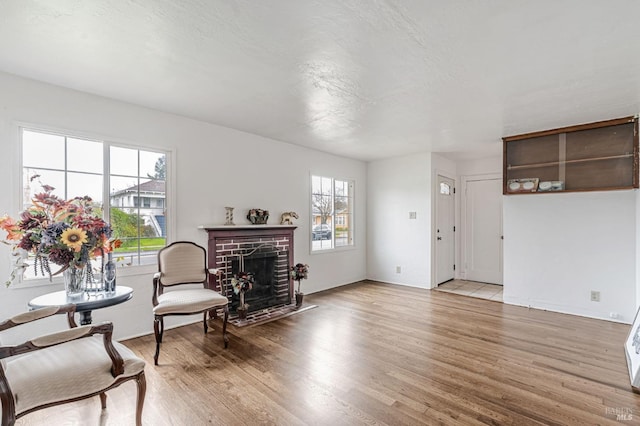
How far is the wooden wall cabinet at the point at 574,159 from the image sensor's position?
3688 mm

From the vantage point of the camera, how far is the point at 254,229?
4.27 m

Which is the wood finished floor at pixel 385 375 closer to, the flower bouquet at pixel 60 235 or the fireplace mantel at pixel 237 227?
the flower bouquet at pixel 60 235

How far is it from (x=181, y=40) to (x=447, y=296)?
4.95 meters

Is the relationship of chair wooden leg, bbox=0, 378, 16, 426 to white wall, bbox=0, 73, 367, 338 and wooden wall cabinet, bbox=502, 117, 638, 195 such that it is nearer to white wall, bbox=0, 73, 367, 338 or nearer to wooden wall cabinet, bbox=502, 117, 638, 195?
white wall, bbox=0, 73, 367, 338

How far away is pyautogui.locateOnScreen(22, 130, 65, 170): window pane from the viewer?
270cm

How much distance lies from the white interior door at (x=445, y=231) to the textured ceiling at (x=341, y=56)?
232 cm


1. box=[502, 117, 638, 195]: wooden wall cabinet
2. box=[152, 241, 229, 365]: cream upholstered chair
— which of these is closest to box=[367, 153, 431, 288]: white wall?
box=[502, 117, 638, 195]: wooden wall cabinet

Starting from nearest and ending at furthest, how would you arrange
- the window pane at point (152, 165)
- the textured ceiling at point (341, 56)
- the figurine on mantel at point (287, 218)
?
the textured ceiling at point (341, 56)
the window pane at point (152, 165)
the figurine on mantel at point (287, 218)

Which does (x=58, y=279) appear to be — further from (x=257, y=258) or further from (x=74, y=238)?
(x=257, y=258)

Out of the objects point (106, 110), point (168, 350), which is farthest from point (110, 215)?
point (168, 350)

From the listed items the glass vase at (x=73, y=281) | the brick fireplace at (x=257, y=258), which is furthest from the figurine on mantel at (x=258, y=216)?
the glass vase at (x=73, y=281)

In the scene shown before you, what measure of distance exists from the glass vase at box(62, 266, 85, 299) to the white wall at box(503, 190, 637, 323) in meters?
5.23

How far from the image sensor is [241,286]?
377 cm

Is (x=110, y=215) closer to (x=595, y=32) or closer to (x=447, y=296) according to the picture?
(x=595, y=32)
